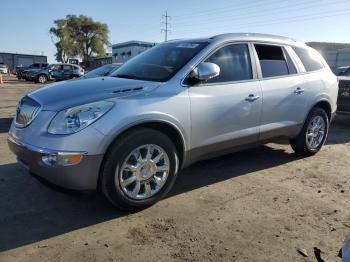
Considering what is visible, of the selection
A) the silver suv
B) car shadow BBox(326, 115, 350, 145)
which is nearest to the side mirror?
the silver suv

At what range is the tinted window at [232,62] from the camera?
14.3 feet

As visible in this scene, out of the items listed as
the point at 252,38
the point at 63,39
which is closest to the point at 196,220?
the point at 252,38

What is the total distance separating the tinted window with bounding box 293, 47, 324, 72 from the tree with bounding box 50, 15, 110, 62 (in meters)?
80.4

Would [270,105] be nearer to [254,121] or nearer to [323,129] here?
[254,121]

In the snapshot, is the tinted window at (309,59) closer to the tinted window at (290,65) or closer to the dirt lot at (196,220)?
the tinted window at (290,65)

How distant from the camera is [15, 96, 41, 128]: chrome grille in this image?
3.53m

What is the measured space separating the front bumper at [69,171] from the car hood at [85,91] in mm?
441

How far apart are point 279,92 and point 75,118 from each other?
287 centimetres

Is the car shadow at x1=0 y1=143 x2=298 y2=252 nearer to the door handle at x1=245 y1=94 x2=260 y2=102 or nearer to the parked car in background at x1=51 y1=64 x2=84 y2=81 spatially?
the door handle at x1=245 y1=94 x2=260 y2=102

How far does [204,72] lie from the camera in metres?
3.93

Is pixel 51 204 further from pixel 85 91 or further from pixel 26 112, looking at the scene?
pixel 85 91

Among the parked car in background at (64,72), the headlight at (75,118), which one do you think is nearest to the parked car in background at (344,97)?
the headlight at (75,118)

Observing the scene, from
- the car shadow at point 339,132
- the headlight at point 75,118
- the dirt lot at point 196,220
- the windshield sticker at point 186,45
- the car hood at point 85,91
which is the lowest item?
the dirt lot at point 196,220

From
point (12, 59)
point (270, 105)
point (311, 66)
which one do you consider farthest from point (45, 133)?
point (12, 59)
